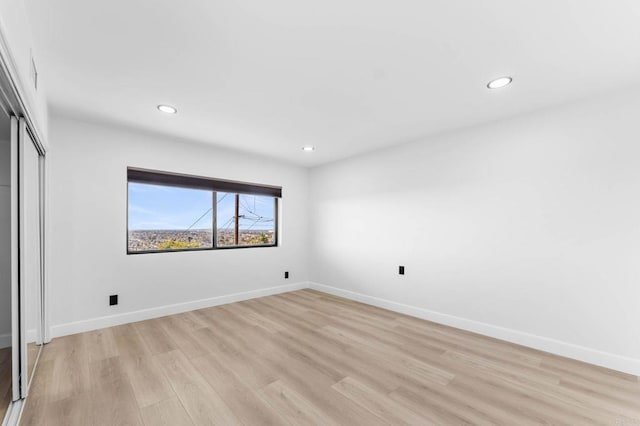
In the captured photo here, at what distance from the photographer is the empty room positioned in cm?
167

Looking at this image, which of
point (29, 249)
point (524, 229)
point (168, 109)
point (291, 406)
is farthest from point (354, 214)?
point (29, 249)

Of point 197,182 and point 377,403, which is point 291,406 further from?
point 197,182

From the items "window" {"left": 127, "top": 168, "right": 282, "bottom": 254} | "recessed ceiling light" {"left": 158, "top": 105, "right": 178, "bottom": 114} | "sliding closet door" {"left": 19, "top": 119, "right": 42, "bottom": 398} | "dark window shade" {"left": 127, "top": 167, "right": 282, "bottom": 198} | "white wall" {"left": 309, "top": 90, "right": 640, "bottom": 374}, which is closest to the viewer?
"sliding closet door" {"left": 19, "top": 119, "right": 42, "bottom": 398}

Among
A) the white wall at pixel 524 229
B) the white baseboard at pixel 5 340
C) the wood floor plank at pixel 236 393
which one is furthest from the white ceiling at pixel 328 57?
the wood floor plank at pixel 236 393

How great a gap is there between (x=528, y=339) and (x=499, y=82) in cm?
235

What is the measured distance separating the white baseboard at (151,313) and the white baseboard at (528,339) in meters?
1.79

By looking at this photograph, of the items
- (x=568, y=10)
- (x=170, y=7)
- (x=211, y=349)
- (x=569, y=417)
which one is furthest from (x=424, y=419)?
(x=170, y=7)

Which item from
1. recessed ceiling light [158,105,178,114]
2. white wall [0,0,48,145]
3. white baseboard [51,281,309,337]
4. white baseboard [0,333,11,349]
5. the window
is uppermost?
recessed ceiling light [158,105,178,114]

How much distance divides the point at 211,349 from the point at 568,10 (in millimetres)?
3447

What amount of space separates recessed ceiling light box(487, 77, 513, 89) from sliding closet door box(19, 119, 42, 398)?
328cm

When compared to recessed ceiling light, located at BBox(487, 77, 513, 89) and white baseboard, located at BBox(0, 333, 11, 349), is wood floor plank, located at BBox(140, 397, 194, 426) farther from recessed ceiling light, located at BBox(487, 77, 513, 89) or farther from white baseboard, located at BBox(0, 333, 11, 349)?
recessed ceiling light, located at BBox(487, 77, 513, 89)

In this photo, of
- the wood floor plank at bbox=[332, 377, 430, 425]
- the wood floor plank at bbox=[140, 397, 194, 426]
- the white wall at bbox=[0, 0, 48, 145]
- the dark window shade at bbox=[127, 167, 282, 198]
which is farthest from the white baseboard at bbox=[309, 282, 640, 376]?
the white wall at bbox=[0, 0, 48, 145]

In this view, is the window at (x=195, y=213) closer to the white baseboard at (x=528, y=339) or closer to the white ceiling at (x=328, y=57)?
the white ceiling at (x=328, y=57)

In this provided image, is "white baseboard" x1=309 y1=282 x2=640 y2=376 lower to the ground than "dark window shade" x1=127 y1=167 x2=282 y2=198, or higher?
lower
